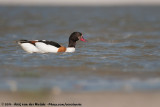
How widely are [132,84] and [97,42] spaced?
27.1 ft

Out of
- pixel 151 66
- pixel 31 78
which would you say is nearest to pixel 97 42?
pixel 151 66

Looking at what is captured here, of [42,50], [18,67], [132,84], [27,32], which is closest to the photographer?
[132,84]

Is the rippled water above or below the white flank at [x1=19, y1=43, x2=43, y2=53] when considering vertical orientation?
below

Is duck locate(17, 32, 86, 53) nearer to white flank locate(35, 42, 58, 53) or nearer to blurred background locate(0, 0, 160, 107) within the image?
white flank locate(35, 42, 58, 53)

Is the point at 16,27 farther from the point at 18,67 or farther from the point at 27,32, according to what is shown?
the point at 18,67

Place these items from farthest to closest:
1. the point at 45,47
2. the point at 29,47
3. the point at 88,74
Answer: the point at 29,47 → the point at 45,47 → the point at 88,74

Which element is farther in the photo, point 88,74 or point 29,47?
point 29,47

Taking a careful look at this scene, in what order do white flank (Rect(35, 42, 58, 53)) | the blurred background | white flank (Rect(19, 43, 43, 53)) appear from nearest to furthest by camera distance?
the blurred background, white flank (Rect(35, 42, 58, 53)), white flank (Rect(19, 43, 43, 53))

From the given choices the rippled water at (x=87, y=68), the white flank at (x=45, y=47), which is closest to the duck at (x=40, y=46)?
the white flank at (x=45, y=47)

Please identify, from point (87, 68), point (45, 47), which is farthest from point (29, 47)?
point (87, 68)

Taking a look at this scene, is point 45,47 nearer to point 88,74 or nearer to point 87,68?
point 87,68

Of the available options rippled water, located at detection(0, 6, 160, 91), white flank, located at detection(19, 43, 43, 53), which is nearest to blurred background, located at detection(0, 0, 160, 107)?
rippled water, located at detection(0, 6, 160, 91)

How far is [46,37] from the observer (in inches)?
790

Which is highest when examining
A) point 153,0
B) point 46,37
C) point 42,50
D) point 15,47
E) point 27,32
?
point 153,0
